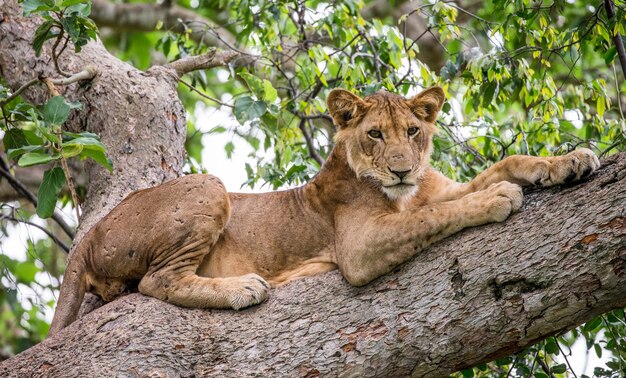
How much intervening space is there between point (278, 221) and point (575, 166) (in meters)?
2.15

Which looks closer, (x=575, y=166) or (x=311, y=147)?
(x=575, y=166)

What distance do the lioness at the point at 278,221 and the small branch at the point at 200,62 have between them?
65.1 inches

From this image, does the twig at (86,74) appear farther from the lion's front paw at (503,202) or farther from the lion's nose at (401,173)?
the lion's front paw at (503,202)

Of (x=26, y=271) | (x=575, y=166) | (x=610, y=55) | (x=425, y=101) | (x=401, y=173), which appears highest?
(x=26, y=271)

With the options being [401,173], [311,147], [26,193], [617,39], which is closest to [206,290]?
[401,173]

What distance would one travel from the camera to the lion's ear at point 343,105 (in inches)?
220

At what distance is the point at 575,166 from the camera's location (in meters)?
4.25

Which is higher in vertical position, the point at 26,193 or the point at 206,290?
the point at 26,193

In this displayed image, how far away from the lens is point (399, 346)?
4.25 meters

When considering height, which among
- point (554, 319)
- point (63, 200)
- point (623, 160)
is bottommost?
point (554, 319)

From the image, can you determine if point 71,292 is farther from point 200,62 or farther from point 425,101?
point 425,101

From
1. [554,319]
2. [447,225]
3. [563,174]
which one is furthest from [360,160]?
[554,319]

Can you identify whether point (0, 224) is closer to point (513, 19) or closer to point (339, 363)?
point (339, 363)

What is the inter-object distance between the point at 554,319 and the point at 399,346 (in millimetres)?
774
